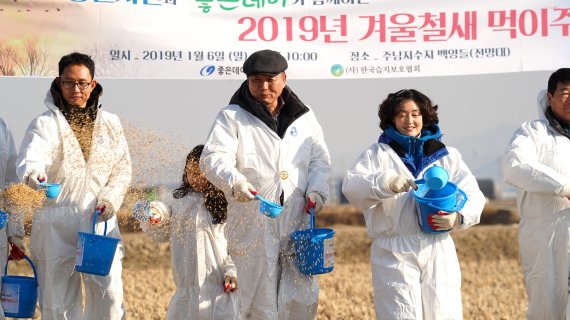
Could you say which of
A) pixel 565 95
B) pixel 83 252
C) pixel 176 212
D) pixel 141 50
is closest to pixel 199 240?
pixel 176 212

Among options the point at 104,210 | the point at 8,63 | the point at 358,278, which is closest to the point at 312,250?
the point at 104,210

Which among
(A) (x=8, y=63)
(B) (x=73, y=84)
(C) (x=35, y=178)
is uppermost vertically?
(A) (x=8, y=63)

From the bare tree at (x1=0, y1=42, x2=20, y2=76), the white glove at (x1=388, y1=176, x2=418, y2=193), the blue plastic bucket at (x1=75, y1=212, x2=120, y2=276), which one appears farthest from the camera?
the bare tree at (x1=0, y1=42, x2=20, y2=76)

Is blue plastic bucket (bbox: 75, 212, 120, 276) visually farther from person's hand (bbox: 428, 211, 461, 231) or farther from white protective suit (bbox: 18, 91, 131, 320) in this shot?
person's hand (bbox: 428, 211, 461, 231)

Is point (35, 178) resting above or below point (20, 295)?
above

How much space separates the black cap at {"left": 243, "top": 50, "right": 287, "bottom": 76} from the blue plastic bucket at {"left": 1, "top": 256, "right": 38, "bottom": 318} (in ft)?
7.32

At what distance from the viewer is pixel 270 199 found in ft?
22.9

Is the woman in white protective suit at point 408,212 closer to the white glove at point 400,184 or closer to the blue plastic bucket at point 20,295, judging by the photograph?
the white glove at point 400,184

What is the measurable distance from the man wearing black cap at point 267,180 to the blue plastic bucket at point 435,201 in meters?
0.73

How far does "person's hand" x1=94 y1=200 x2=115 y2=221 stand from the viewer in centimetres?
768

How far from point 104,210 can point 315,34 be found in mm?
2375

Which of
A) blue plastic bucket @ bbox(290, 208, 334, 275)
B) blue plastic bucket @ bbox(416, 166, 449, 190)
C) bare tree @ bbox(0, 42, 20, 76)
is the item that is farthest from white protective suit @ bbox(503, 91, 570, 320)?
bare tree @ bbox(0, 42, 20, 76)

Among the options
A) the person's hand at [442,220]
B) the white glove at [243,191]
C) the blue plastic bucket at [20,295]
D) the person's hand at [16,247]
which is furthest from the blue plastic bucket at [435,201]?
the person's hand at [16,247]

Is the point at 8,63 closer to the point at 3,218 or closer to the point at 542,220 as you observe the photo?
the point at 3,218
